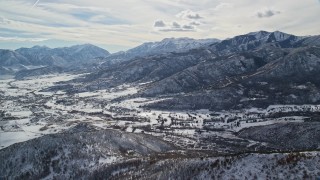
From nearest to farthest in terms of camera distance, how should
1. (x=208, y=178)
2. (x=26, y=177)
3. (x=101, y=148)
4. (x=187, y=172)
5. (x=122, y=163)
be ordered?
(x=208, y=178) → (x=187, y=172) → (x=122, y=163) → (x=26, y=177) → (x=101, y=148)

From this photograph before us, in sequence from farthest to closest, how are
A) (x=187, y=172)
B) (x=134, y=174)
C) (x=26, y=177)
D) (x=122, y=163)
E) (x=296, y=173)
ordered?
(x=26, y=177) → (x=122, y=163) → (x=134, y=174) → (x=187, y=172) → (x=296, y=173)

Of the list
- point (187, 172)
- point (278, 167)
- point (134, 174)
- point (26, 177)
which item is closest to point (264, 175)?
point (278, 167)

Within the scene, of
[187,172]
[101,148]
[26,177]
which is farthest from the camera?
[101,148]

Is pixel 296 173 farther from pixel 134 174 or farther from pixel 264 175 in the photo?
pixel 134 174

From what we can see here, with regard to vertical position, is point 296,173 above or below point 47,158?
above

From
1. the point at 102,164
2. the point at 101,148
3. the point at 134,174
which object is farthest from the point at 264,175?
the point at 101,148

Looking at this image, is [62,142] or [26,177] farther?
[62,142]

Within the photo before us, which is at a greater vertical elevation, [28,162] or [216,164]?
[216,164]

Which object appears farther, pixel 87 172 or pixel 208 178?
pixel 87 172

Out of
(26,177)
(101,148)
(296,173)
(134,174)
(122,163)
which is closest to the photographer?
(296,173)

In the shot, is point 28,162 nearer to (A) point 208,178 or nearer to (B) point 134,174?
(B) point 134,174
